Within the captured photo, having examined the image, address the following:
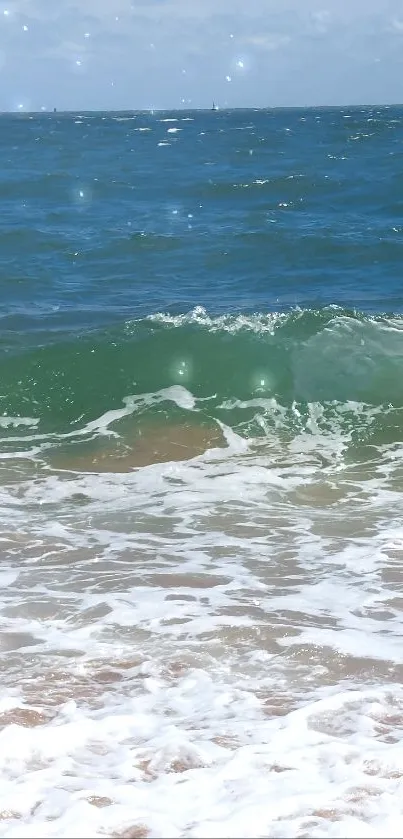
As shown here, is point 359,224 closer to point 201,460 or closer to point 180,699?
point 201,460

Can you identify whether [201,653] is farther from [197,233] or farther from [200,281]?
[197,233]

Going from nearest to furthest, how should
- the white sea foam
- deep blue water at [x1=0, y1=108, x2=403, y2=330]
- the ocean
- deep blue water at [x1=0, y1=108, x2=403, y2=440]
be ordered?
the white sea foam < the ocean < deep blue water at [x1=0, y1=108, x2=403, y2=440] < deep blue water at [x1=0, y1=108, x2=403, y2=330]

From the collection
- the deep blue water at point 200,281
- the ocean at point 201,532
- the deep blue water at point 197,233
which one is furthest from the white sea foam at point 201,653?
the deep blue water at point 197,233

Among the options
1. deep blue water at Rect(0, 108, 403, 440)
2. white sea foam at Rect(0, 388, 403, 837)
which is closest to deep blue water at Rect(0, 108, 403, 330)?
deep blue water at Rect(0, 108, 403, 440)

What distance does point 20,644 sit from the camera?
5.12 meters

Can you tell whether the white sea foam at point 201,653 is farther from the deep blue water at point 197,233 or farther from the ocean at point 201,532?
the deep blue water at point 197,233

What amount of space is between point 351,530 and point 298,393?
172 inches

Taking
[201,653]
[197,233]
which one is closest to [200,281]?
[197,233]

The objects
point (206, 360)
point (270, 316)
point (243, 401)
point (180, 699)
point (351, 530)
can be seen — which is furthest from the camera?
point (270, 316)

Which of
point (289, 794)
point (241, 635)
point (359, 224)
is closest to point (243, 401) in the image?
point (241, 635)

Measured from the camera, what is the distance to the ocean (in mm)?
3906

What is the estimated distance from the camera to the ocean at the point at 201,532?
3906mm

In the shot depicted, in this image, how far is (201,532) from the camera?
7055 mm

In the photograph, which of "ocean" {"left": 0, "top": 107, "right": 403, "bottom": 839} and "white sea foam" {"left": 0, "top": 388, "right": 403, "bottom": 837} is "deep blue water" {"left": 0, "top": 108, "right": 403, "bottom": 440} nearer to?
"ocean" {"left": 0, "top": 107, "right": 403, "bottom": 839}
